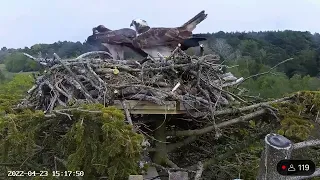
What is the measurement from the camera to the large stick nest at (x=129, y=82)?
316cm

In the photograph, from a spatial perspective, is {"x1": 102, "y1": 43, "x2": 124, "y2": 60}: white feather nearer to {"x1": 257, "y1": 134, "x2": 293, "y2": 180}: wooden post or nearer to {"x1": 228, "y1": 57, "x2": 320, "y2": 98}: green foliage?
{"x1": 257, "y1": 134, "x2": 293, "y2": 180}: wooden post

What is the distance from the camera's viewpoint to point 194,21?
13.8 feet

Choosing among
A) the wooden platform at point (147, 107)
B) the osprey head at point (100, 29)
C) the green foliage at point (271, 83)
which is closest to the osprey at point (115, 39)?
the osprey head at point (100, 29)

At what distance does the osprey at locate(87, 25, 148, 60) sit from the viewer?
4.21 meters

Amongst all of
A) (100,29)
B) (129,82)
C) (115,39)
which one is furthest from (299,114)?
(100,29)

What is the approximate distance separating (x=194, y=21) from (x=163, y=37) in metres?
0.38

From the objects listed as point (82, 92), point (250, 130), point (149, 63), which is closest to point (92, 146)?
point (82, 92)

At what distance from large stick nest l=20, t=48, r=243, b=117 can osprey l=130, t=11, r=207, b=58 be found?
377mm

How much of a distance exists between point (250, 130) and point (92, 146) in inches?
81.8

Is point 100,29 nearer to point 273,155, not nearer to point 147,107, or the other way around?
point 147,107

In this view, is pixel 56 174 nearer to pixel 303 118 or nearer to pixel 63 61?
pixel 63 61

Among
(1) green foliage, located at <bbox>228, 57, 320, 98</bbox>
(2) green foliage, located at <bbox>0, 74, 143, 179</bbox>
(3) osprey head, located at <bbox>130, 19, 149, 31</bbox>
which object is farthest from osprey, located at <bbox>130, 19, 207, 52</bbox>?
(1) green foliage, located at <bbox>228, 57, 320, 98</bbox>

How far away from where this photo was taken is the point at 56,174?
9.05ft

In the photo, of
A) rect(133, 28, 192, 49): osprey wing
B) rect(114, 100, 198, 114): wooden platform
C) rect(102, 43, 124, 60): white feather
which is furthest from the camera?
rect(102, 43, 124, 60): white feather
